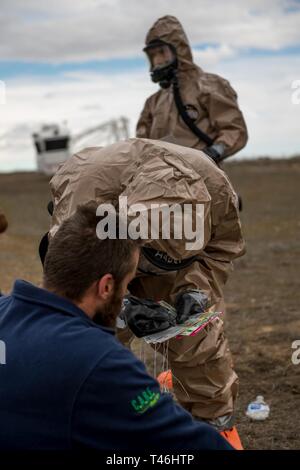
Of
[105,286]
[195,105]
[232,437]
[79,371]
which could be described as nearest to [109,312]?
[105,286]

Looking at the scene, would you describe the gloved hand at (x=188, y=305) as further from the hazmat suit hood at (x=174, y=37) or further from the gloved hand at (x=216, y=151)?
the hazmat suit hood at (x=174, y=37)

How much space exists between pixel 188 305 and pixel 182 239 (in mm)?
→ 302

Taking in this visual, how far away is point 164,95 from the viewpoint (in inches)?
241

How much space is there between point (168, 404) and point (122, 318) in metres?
1.24

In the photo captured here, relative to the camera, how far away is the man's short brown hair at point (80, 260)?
215 centimetres

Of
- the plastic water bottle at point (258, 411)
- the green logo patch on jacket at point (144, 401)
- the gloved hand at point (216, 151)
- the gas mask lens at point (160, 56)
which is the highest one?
the gas mask lens at point (160, 56)

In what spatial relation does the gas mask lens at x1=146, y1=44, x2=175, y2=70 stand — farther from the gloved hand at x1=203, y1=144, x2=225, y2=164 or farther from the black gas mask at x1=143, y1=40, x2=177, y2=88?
the gloved hand at x1=203, y1=144, x2=225, y2=164

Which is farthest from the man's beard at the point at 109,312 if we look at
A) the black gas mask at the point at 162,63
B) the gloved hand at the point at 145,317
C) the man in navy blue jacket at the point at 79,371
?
the black gas mask at the point at 162,63

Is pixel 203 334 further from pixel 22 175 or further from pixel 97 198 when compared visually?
pixel 22 175

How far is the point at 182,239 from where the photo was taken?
3223 mm

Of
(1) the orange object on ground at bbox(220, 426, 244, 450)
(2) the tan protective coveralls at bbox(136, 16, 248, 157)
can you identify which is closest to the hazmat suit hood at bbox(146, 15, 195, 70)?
(2) the tan protective coveralls at bbox(136, 16, 248, 157)

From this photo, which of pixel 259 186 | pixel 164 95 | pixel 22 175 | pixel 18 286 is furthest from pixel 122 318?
pixel 22 175

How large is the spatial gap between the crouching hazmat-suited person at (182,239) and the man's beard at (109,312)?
92 cm

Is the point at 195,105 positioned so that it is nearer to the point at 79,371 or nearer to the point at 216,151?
the point at 216,151
